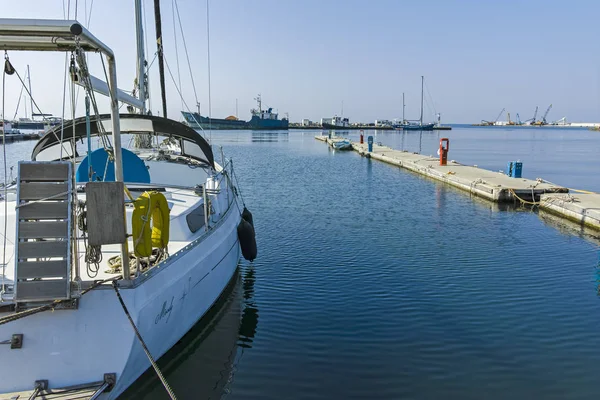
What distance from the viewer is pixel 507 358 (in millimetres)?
7098

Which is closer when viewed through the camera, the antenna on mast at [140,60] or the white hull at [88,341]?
the white hull at [88,341]

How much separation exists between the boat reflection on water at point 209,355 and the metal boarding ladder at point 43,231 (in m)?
1.76

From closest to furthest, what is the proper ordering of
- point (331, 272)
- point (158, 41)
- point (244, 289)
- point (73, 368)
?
1. point (73, 368)
2. point (244, 289)
3. point (331, 272)
4. point (158, 41)

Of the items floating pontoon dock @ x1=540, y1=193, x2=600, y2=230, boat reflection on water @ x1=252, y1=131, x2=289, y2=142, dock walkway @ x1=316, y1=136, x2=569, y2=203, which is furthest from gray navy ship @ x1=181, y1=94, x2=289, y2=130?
floating pontoon dock @ x1=540, y1=193, x2=600, y2=230

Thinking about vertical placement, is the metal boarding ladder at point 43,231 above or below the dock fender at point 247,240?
above

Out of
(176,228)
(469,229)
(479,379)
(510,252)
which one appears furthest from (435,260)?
(176,228)

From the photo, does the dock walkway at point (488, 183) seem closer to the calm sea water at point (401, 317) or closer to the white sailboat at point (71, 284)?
the calm sea water at point (401, 317)

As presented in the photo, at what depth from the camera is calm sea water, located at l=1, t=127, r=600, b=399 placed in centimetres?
648

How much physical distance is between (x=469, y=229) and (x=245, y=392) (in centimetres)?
1141

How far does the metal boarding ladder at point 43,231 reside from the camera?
4887 millimetres

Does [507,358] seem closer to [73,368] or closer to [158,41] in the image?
[73,368]

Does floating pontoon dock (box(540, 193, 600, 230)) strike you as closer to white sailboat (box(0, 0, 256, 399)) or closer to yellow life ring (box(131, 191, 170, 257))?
yellow life ring (box(131, 191, 170, 257))

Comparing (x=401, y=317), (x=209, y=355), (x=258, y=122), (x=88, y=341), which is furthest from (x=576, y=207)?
(x=258, y=122)

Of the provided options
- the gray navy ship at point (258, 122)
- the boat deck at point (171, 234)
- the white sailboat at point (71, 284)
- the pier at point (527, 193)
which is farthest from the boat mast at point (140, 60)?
the gray navy ship at point (258, 122)
